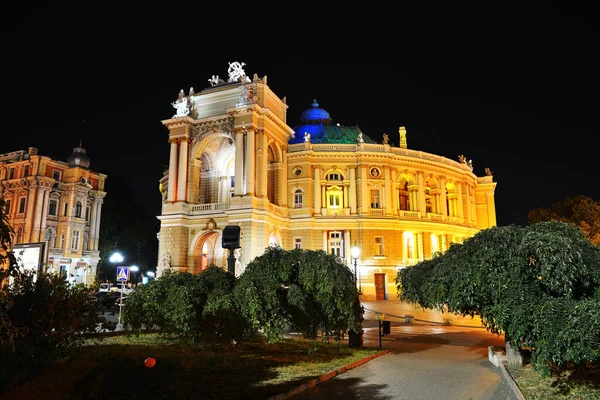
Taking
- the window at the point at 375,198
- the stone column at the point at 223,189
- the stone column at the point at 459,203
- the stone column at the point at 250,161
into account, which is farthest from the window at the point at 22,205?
the stone column at the point at 459,203

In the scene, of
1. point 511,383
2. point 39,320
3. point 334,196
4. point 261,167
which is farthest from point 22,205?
point 511,383

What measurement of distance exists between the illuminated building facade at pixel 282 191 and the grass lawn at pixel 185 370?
23475 millimetres

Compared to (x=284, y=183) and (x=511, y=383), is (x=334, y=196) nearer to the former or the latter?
(x=284, y=183)

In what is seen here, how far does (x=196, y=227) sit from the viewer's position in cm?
4369

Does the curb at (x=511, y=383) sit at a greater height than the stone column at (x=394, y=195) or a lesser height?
lesser

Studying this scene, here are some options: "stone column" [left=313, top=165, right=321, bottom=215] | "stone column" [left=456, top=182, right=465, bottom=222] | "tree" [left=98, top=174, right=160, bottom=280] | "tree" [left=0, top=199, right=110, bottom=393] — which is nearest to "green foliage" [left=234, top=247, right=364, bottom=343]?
"tree" [left=0, top=199, right=110, bottom=393]

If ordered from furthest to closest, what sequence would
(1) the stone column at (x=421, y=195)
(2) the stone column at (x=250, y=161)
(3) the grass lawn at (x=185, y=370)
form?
1. (1) the stone column at (x=421, y=195)
2. (2) the stone column at (x=250, y=161)
3. (3) the grass lawn at (x=185, y=370)

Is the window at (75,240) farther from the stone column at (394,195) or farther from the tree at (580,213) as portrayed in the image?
the tree at (580,213)

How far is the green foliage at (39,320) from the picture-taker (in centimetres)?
786

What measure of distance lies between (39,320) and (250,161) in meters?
33.7

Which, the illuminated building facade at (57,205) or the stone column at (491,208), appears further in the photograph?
the stone column at (491,208)

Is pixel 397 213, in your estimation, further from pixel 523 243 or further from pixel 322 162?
pixel 523 243

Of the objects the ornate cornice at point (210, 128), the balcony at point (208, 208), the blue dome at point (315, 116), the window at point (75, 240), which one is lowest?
the window at point (75, 240)

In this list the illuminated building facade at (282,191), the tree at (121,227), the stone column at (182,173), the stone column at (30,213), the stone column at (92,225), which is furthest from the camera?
the tree at (121,227)
